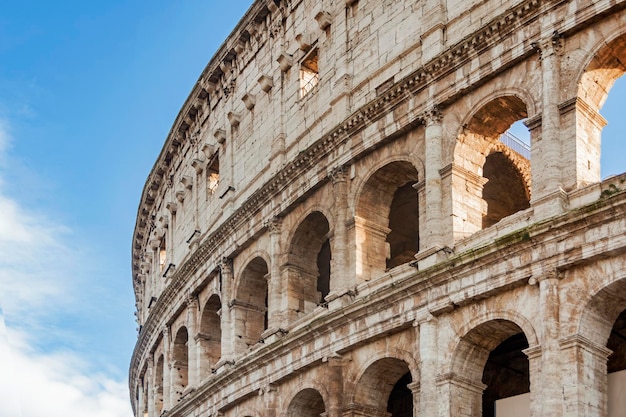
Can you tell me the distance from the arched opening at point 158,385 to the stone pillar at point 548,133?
2024 centimetres

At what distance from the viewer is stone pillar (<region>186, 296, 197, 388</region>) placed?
33844 millimetres

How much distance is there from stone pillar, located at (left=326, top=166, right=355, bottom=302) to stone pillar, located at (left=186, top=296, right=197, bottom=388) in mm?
8089

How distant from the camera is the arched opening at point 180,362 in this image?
36688 mm

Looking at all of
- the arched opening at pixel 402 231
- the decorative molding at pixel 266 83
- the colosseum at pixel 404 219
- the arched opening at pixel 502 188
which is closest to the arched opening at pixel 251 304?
the colosseum at pixel 404 219

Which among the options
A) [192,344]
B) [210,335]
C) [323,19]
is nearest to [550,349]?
[323,19]

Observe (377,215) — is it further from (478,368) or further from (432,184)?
(478,368)

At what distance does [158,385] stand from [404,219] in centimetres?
1302

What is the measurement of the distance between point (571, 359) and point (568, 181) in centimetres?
331

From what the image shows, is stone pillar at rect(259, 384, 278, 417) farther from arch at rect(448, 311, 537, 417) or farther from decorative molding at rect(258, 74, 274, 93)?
decorative molding at rect(258, 74, 274, 93)

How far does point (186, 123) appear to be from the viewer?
38.6 meters

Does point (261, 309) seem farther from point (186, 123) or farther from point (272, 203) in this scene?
point (186, 123)

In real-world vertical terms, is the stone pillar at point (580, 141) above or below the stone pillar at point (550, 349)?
above

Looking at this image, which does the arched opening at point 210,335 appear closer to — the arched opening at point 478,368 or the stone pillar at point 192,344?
the stone pillar at point 192,344

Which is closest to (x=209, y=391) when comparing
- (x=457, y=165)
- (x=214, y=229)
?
(x=214, y=229)
